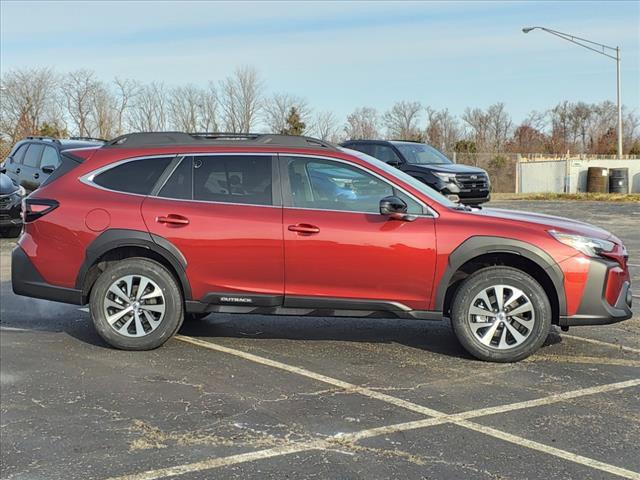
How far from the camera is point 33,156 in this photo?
14484mm

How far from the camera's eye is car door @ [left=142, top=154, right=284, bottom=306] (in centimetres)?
545

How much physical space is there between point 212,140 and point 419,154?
1097cm

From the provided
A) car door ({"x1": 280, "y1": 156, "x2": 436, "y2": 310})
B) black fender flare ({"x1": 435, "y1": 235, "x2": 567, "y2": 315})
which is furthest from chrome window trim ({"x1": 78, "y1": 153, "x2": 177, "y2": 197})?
black fender flare ({"x1": 435, "y1": 235, "x2": 567, "y2": 315})

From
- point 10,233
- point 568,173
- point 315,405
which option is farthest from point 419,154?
point 568,173

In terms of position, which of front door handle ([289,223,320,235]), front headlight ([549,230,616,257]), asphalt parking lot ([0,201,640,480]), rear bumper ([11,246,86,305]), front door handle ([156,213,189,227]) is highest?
front door handle ([156,213,189,227])

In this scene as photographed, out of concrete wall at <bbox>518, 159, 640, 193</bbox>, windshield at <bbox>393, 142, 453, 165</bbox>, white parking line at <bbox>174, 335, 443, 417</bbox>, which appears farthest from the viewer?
concrete wall at <bbox>518, 159, 640, 193</bbox>

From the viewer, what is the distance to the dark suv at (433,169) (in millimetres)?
14984

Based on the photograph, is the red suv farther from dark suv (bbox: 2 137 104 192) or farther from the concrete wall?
the concrete wall

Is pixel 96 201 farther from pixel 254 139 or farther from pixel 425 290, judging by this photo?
pixel 425 290

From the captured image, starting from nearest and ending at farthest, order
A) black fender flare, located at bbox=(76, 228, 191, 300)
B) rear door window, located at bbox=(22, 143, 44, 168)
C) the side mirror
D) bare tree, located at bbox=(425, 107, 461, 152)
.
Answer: the side mirror, black fender flare, located at bbox=(76, 228, 191, 300), rear door window, located at bbox=(22, 143, 44, 168), bare tree, located at bbox=(425, 107, 461, 152)

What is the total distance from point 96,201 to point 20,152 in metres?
10.6

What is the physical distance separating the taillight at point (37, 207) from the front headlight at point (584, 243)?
4139 millimetres

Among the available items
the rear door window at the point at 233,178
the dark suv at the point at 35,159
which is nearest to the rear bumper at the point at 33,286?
the rear door window at the point at 233,178

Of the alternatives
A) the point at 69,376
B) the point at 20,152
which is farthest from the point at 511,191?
the point at 69,376
